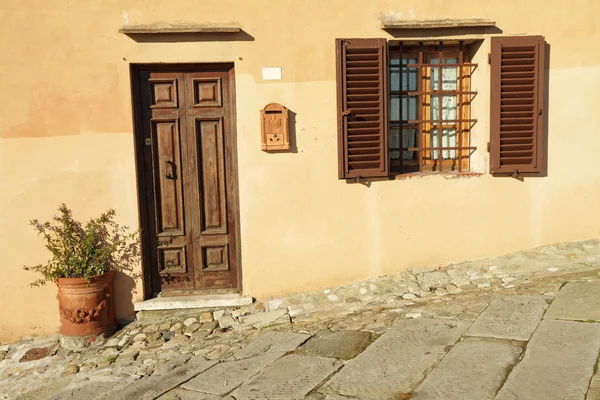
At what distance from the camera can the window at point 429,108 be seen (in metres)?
5.73

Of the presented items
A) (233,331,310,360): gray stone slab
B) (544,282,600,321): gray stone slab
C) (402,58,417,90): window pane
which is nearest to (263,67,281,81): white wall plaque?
(402,58,417,90): window pane

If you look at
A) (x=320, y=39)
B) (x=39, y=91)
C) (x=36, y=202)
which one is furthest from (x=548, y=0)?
(x=36, y=202)

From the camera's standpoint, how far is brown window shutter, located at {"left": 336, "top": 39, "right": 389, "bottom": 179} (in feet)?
17.7

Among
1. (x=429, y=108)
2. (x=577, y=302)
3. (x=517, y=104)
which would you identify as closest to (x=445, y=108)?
(x=429, y=108)

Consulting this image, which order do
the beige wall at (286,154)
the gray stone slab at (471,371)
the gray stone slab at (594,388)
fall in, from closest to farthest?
the gray stone slab at (594,388), the gray stone slab at (471,371), the beige wall at (286,154)

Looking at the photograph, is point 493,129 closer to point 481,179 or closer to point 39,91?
point 481,179

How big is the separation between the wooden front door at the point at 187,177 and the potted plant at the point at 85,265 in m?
0.30

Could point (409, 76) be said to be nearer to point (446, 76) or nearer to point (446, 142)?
point (446, 76)

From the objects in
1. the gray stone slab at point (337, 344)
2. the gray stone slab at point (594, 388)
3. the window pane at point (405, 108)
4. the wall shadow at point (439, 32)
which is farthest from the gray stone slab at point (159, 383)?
the wall shadow at point (439, 32)

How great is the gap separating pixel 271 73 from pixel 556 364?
11.3 ft

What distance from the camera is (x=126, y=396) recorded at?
3.90m

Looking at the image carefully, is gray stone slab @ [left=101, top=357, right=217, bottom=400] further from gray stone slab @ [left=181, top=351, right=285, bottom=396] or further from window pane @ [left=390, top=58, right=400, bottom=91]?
window pane @ [left=390, top=58, right=400, bottom=91]

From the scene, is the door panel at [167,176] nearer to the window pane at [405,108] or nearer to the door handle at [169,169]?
the door handle at [169,169]

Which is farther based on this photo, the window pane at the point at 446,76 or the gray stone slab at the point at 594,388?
the window pane at the point at 446,76
